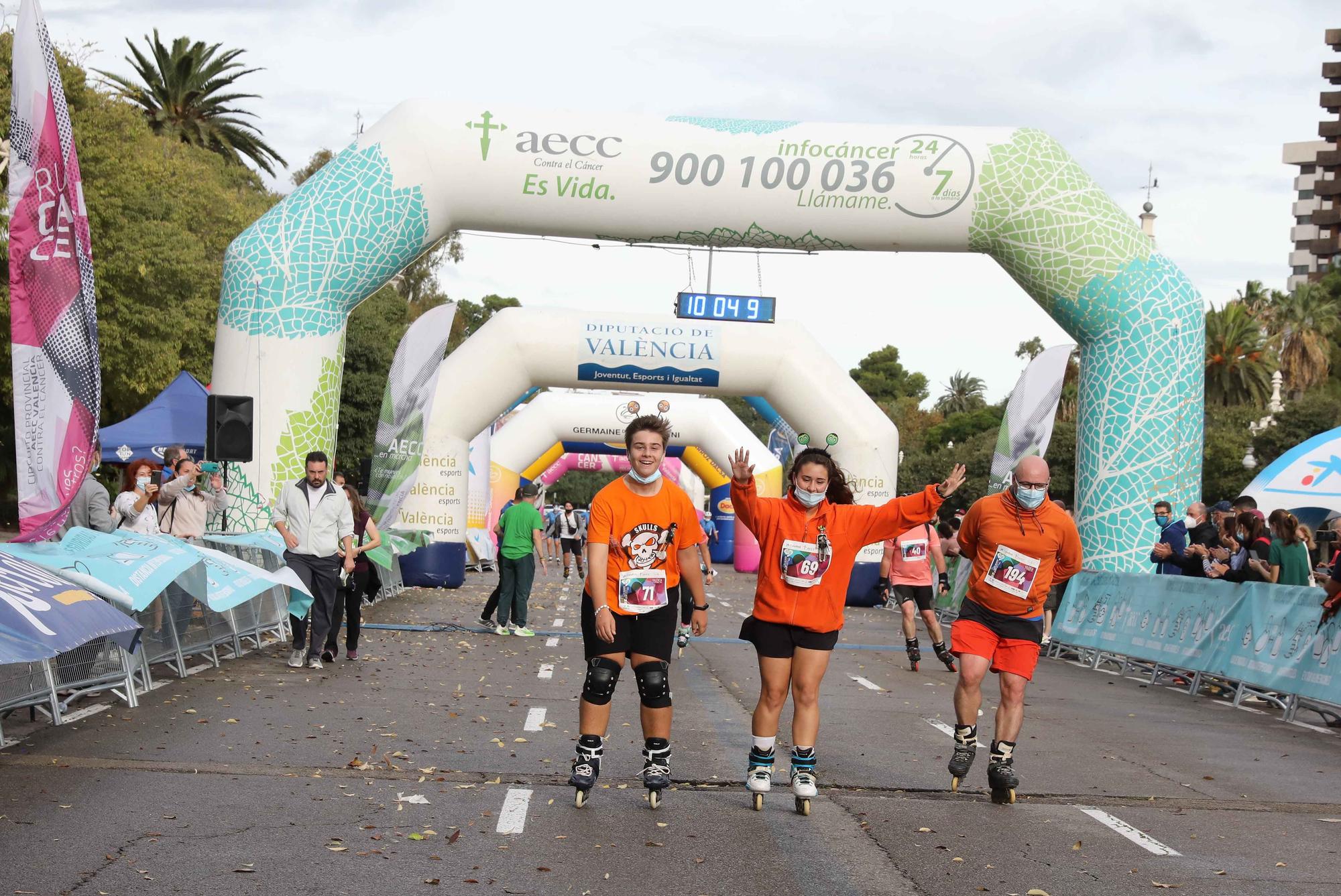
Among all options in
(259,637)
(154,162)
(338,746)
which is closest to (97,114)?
(154,162)

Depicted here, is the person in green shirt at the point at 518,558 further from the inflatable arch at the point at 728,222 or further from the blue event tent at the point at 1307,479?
the blue event tent at the point at 1307,479

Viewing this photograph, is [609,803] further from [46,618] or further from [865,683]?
[865,683]

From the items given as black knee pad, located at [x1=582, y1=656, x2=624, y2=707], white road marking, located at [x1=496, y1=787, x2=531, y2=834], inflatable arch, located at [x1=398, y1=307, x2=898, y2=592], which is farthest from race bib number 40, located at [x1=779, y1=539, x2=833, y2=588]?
inflatable arch, located at [x1=398, y1=307, x2=898, y2=592]

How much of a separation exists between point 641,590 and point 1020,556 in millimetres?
2257

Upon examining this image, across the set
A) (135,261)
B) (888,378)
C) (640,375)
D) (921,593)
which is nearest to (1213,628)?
(921,593)

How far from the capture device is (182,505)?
1538 cm

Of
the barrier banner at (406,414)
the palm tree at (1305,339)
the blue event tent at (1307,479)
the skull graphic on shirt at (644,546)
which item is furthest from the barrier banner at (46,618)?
the palm tree at (1305,339)

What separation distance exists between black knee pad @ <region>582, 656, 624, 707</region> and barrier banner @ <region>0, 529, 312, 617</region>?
3941 millimetres

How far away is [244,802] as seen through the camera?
705 cm

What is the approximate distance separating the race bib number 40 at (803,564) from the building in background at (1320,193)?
88956 mm

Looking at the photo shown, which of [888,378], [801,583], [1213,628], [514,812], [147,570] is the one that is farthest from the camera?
[888,378]

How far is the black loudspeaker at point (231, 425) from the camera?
16.5 metres

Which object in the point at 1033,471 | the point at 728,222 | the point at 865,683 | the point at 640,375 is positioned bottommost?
the point at 865,683

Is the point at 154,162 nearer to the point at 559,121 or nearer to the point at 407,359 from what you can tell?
the point at 407,359
